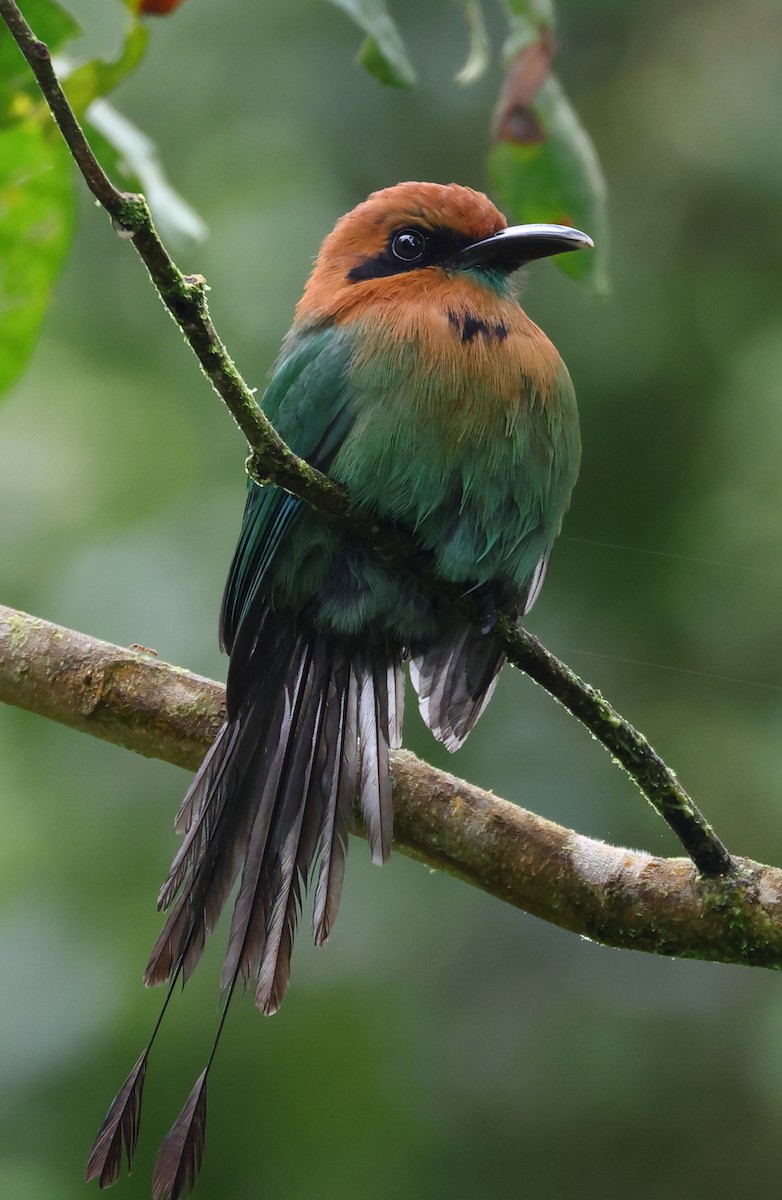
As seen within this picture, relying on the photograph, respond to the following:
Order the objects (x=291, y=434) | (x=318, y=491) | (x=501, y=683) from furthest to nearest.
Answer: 1. (x=501, y=683)
2. (x=291, y=434)
3. (x=318, y=491)

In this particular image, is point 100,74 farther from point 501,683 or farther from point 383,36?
point 501,683

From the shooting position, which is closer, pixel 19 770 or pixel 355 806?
pixel 355 806

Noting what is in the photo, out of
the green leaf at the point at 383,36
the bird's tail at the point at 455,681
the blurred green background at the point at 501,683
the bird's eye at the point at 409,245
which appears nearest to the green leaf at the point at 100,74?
the green leaf at the point at 383,36

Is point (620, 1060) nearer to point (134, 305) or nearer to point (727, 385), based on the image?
point (727, 385)

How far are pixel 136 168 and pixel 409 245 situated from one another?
0.67 meters

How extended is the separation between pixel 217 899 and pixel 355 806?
0.31 meters

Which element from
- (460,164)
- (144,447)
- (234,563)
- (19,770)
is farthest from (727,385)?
(19,770)

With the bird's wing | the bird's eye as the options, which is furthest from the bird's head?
the bird's wing

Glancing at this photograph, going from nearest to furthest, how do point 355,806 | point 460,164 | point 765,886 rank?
point 765,886 < point 355,806 < point 460,164

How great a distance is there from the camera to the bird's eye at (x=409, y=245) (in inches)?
107

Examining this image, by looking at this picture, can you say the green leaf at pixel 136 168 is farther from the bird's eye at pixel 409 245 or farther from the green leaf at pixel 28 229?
the bird's eye at pixel 409 245

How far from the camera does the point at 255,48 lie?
4875 mm

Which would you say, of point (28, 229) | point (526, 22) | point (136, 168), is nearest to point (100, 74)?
point (136, 168)

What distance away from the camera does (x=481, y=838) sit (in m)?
2.43
